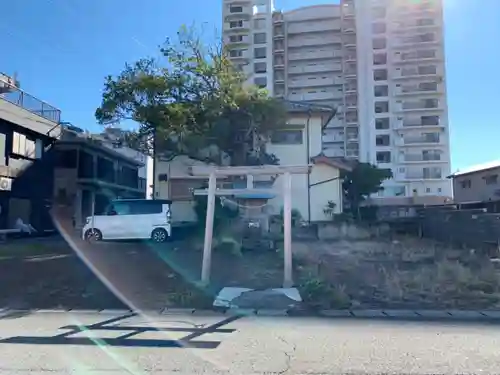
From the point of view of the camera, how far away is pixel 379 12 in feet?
177

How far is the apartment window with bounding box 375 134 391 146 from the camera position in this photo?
164ft

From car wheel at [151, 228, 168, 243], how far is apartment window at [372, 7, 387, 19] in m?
48.2

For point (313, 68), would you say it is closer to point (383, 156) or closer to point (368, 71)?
point (368, 71)

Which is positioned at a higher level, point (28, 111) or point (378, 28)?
point (378, 28)

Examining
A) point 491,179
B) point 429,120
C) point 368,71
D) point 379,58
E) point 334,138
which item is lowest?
point 491,179

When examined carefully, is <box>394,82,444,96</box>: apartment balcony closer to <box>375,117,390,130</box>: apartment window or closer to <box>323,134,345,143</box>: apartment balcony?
<box>375,117,390,130</box>: apartment window

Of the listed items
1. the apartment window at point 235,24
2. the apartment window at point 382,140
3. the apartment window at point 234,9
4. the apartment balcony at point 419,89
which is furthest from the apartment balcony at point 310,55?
the apartment window at point 382,140

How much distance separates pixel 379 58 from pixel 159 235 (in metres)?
45.5

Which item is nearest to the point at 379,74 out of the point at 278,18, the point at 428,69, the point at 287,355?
the point at 428,69

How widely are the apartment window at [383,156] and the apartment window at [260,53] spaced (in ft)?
62.0

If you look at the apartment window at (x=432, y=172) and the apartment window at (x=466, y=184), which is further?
the apartment window at (x=432, y=172)

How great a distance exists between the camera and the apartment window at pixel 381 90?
51.6m

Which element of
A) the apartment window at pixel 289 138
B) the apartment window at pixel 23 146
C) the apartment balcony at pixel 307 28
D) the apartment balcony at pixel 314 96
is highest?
the apartment balcony at pixel 307 28

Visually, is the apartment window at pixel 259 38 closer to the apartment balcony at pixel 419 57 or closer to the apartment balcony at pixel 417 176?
the apartment balcony at pixel 419 57
